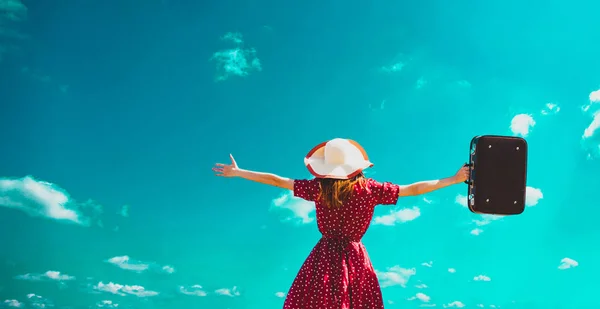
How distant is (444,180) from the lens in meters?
4.05

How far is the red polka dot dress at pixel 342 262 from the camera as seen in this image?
13.5ft

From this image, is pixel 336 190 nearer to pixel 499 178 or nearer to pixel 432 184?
pixel 432 184

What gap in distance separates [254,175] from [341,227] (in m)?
0.75

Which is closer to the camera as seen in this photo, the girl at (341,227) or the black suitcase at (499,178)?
the black suitcase at (499,178)

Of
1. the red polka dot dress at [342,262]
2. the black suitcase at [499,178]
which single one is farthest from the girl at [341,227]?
the black suitcase at [499,178]

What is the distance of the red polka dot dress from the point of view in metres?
4.12

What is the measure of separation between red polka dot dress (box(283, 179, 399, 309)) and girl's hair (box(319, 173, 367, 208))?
43mm

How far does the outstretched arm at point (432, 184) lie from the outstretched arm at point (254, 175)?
82cm

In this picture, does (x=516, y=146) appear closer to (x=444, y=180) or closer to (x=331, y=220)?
(x=444, y=180)

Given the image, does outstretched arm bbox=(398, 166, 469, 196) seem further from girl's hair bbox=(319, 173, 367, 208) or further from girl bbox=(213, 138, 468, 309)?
girl's hair bbox=(319, 173, 367, 208)

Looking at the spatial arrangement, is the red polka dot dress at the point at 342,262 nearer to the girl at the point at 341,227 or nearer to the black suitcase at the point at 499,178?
the girl at the point at 341,227

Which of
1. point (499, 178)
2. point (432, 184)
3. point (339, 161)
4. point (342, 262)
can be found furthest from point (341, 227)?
point (499, 178)

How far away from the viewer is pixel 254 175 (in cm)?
438

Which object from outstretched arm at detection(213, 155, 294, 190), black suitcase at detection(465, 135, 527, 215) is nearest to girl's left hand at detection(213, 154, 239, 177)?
outstretched arm at detection(213, 155, 294, 190)
